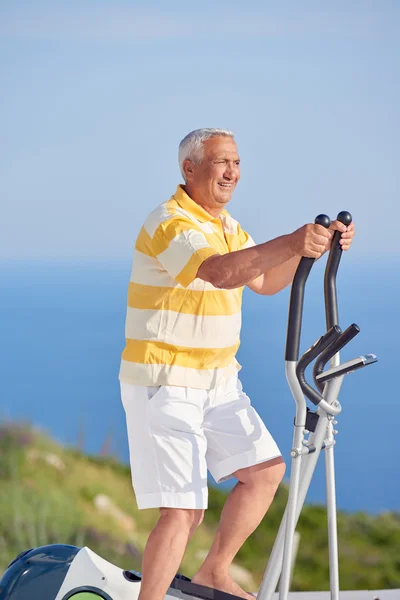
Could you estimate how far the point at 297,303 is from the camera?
2133 mm

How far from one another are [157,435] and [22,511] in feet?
9.80

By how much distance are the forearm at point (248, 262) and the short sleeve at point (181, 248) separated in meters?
0.05

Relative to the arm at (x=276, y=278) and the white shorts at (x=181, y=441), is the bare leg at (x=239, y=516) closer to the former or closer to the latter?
the white shorts at (x=181, y=441)

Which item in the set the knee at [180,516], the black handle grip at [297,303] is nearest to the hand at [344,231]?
the black handle grip at [297,303]

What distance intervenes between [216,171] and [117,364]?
2967 mm

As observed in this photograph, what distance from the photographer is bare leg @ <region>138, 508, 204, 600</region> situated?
242 centimetres

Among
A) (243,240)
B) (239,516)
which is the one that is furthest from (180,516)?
(243,240)

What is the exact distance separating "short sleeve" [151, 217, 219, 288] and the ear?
19cm

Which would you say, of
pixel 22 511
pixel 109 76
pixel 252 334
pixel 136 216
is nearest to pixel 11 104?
pixel 109 76

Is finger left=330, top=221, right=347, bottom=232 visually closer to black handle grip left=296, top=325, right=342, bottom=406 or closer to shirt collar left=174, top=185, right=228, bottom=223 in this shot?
Result: black handle grip left=296, top=325, right=342, bottom=406

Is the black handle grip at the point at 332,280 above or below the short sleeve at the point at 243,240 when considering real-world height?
below

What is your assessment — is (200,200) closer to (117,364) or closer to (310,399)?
(310,399)

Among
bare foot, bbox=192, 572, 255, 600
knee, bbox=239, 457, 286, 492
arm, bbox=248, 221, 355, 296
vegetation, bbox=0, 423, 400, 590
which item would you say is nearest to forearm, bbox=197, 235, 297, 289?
arm, bbox=248, 221, 355, 296

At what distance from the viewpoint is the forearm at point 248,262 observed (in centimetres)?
216
